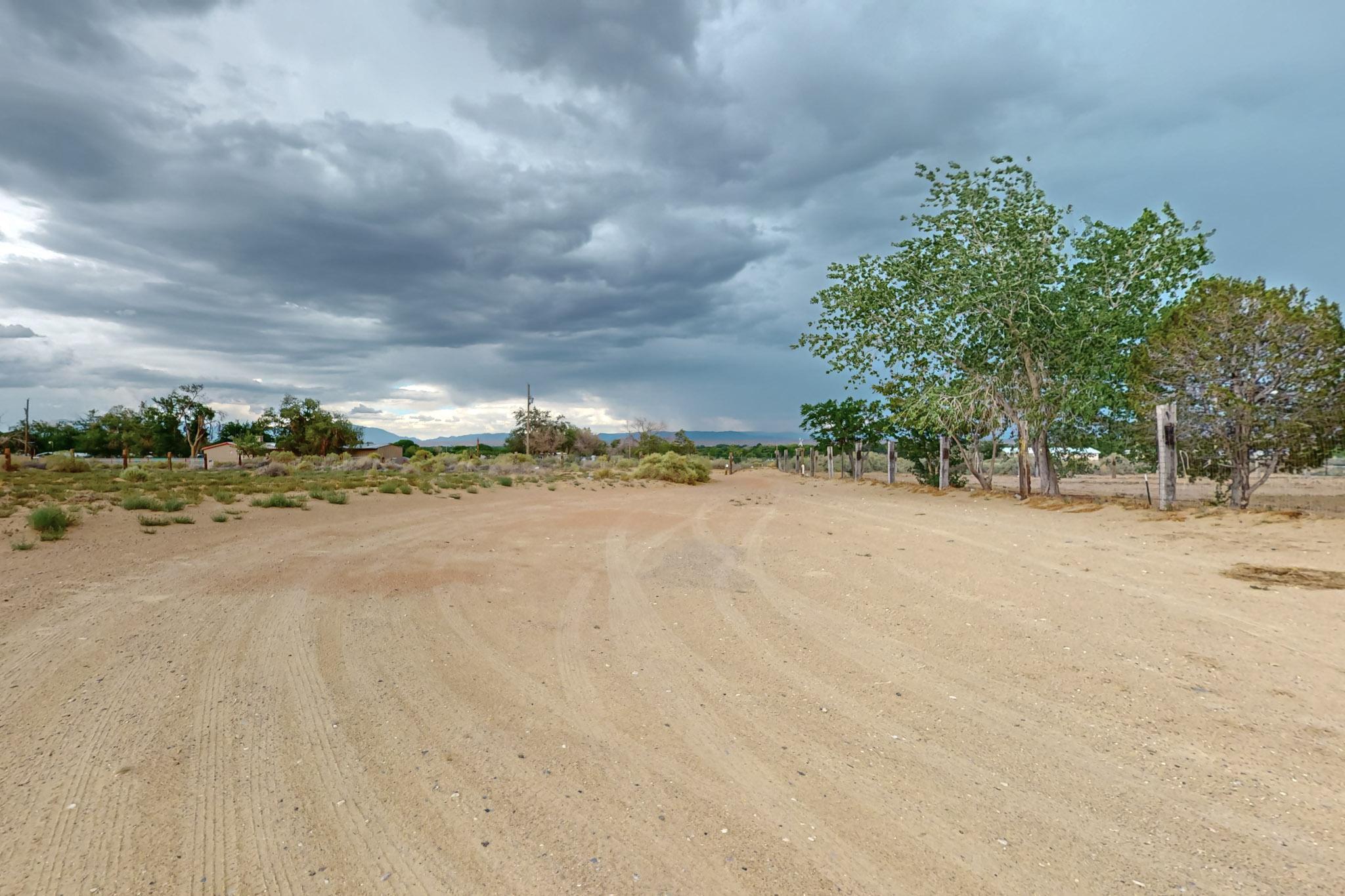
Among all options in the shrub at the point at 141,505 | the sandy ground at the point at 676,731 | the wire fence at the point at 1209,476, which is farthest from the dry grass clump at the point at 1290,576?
the shrub at the point at 141,505

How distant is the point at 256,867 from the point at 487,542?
7195 mm

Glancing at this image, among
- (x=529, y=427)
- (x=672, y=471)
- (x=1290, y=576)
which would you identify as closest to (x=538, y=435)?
(x=529, y=427)

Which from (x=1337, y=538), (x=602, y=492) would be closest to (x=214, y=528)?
(x=602, y=492)

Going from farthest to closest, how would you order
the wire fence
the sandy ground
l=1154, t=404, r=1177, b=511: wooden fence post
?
l=1154, t=404, r=1177, b=511: wooden fence post, the wire fence, the sandy ground

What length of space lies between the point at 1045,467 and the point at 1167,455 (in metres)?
5.00

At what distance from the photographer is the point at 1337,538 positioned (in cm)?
747

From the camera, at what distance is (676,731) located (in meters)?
3.38

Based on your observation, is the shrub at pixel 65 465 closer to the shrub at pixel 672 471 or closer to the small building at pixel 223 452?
the shrub at pixel 672 471

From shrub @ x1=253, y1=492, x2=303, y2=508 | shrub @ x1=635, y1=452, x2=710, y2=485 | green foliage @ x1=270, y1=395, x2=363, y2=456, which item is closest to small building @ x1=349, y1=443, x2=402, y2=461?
green foliage @ x1=270, y1=395, x2=363, y2=456

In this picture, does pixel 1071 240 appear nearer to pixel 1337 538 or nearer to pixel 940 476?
pixel 940 476

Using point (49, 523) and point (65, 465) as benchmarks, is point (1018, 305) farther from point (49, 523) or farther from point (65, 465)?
point (65, 465)

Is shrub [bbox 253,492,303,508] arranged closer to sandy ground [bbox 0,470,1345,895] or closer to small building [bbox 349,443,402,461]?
Answer: sandy ground [bbox 0,470,1345,895]

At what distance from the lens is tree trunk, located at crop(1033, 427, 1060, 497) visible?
1614 cm

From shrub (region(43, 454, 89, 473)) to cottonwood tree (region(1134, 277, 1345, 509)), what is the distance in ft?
124
